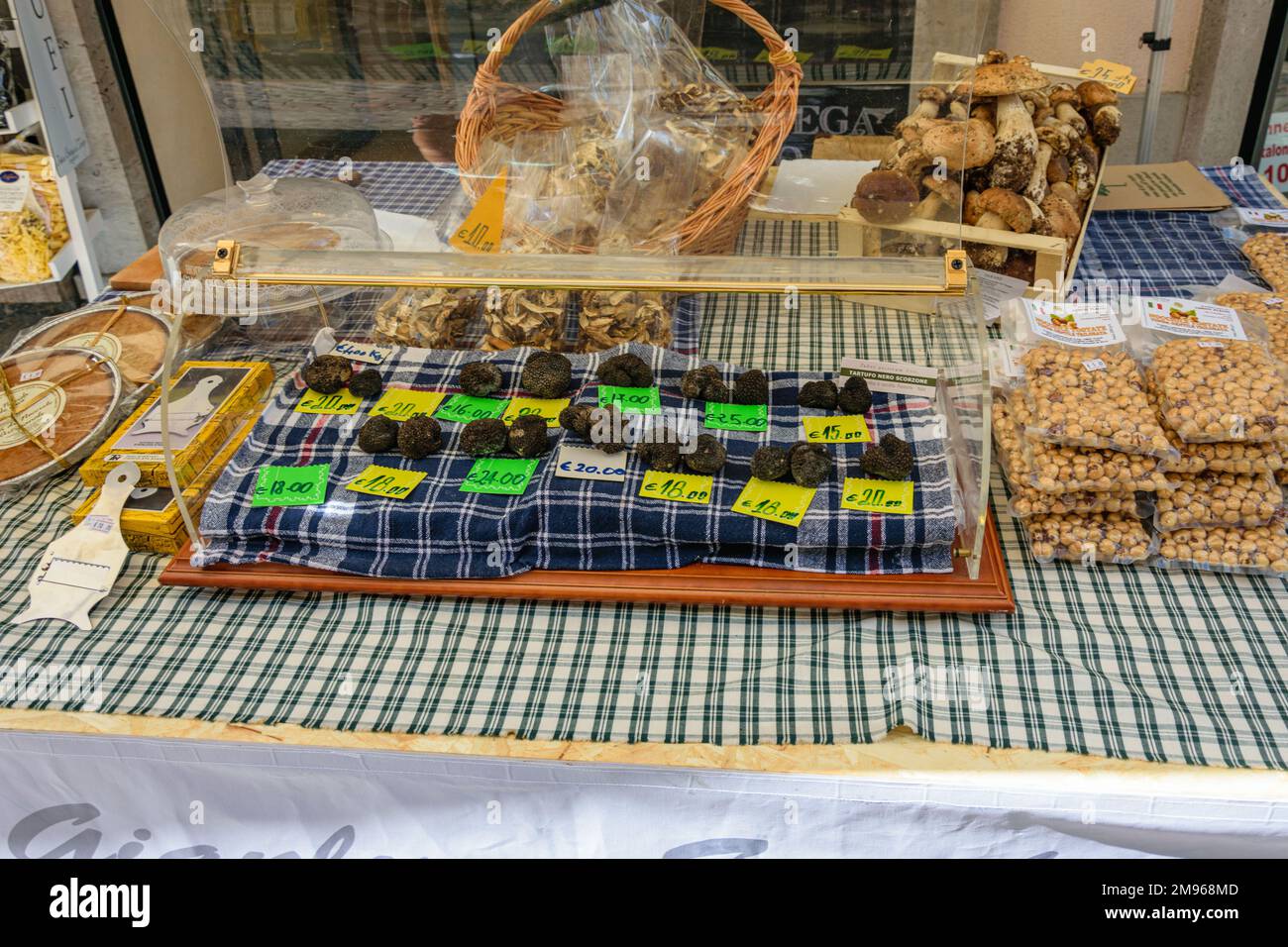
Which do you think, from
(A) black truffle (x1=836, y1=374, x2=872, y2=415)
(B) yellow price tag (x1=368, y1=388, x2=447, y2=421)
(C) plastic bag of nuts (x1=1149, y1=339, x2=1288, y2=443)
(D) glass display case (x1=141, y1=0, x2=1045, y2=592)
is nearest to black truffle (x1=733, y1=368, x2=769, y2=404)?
(D) glass display case (x1=141, y1=0, x2=1045, y2=592)

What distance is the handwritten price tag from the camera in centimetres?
153

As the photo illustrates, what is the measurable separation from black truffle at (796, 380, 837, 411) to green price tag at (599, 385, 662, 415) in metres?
0.27

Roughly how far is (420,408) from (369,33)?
1097mm

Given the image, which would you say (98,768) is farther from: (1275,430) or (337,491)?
(1275,430)

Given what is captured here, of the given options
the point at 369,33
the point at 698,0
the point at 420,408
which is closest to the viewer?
the point at 420,408

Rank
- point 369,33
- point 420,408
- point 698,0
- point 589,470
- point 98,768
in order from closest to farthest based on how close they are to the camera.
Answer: point 98,768 → point 589,470 → point 420,408 → point 698,0 → point 369,33

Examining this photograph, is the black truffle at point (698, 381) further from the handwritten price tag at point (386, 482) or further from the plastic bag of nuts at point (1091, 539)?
the plastic bag of nuts at point (1091, 539)

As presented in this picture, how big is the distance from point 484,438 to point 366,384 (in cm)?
33

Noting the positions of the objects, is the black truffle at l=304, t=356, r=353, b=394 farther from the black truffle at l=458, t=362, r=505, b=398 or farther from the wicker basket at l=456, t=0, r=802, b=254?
the wicker basket at l=456, t=0, r=802, b=254

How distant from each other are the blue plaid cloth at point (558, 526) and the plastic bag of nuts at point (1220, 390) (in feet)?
1.23

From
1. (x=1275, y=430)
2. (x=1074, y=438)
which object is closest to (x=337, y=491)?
(x=1074, y=438)

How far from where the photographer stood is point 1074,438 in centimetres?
146

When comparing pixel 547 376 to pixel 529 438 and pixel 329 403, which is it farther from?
pixel 329 403

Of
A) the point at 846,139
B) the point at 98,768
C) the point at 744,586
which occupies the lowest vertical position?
the point at 98,768
